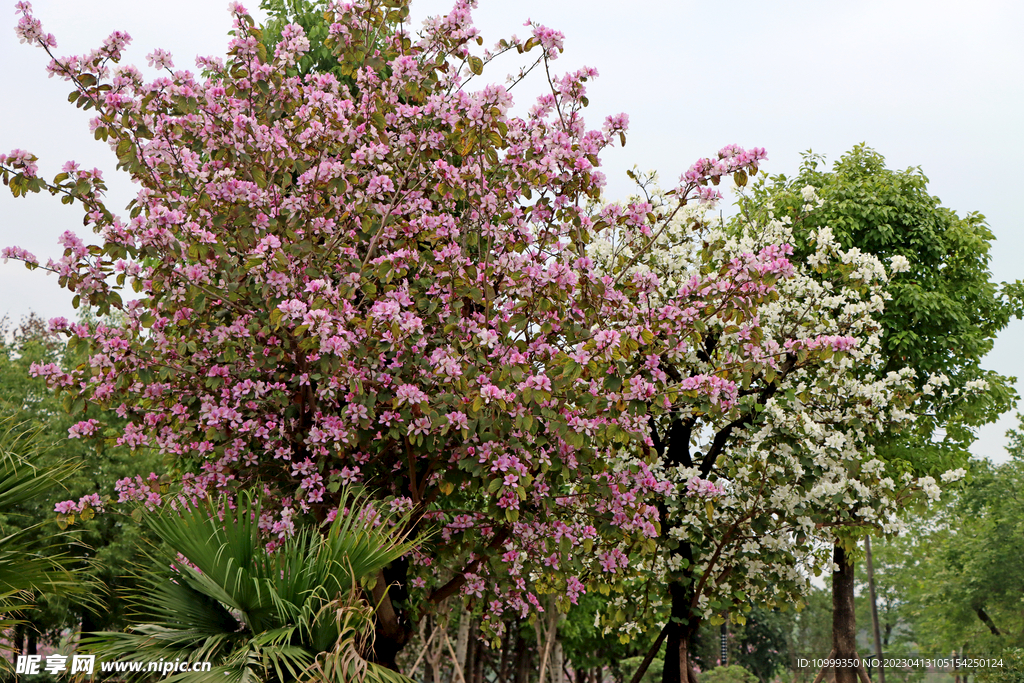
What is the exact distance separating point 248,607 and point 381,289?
4190mm

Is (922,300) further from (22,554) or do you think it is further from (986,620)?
(986,620)

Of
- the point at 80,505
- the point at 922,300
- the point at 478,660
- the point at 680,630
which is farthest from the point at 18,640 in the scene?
the point at 922,300

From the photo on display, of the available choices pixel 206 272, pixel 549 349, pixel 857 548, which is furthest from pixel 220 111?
pixel 857 548

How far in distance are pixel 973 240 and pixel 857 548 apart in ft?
28.8

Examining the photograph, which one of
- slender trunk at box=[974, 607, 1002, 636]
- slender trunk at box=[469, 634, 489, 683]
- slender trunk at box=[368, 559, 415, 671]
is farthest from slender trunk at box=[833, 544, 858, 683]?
slender trunk at box=[974, 607, 1002, 636]

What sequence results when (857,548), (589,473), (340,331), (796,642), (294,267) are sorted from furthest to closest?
(796,642) → (857,548) → (589,473) → (294,267) → (340,331)

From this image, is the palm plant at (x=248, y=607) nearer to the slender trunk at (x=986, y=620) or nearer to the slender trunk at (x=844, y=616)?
the slender trunk at (x=844, y=616)

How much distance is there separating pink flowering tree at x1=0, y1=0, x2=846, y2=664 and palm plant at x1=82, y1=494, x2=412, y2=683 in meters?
1.79

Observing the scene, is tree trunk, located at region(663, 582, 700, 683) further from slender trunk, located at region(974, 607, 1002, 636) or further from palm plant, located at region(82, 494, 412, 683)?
slender trunk, located at region(974, 607, 1002, 636)

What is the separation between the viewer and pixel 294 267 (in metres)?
7.23

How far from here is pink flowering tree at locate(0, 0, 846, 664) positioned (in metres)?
7.00

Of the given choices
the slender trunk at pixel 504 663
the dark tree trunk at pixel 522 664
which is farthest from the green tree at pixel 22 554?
the slender trunk at pixel 504 663

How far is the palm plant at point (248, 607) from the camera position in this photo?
482 centimetres

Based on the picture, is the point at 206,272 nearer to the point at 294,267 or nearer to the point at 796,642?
the point at 294,267
